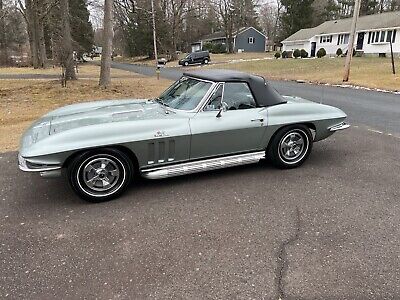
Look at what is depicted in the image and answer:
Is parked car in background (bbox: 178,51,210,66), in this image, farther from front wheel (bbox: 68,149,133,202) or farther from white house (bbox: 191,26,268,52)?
front wheel (bbox: 68,149,133,202)

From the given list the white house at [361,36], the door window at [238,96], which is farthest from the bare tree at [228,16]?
the door window at [238,96]

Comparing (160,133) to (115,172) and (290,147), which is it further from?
(290,147)

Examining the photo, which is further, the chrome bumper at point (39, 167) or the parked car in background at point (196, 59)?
the parked car in background at point (196, 59)

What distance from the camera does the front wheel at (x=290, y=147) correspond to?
4.73 m

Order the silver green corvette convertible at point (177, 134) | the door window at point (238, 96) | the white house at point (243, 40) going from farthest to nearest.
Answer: the white house at point (243, 40) < the door window at point (238, 96) < the silver green corvette convertible at point (177, 134)

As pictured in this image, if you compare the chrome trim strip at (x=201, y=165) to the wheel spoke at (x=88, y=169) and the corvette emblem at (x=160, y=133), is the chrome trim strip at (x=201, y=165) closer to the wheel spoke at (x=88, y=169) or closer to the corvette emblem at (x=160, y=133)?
the corvette emblem at (x=160, y=133)

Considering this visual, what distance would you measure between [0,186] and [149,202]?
6.89 feet

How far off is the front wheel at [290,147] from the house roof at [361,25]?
37674mm

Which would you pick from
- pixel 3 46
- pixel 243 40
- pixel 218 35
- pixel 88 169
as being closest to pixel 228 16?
pixel 243 40

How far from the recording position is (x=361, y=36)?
40406 millimetres

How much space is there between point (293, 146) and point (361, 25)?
4270cm

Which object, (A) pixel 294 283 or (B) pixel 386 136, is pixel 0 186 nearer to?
(A) pixel 294 283

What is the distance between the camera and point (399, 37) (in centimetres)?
3484

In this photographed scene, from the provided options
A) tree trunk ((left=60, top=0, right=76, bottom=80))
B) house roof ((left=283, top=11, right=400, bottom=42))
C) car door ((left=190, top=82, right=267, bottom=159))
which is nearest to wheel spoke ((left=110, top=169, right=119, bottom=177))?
car door ((left=190, top=82, right=267, bottom=159))
